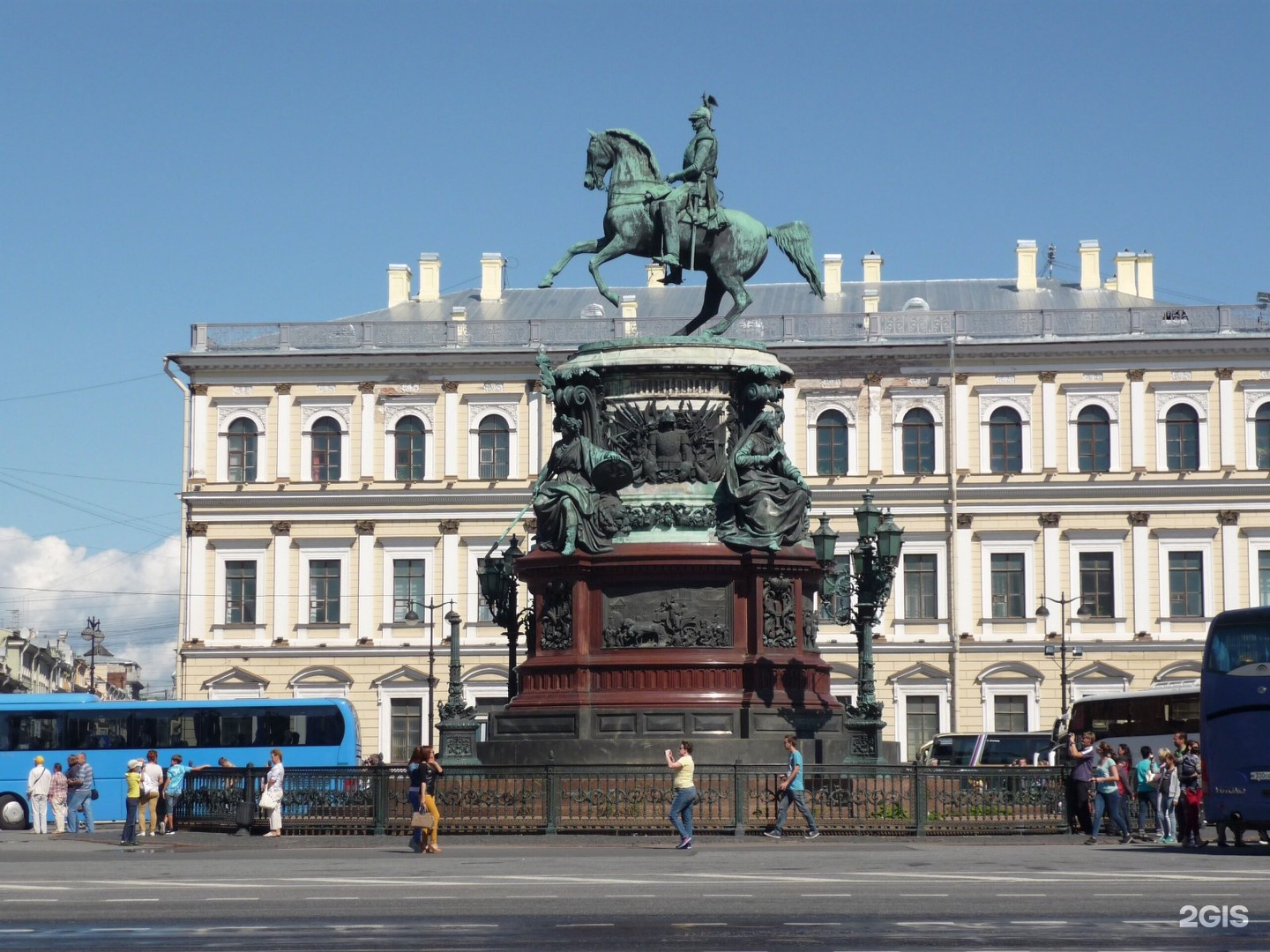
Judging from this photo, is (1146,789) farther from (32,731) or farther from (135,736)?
(32,731)

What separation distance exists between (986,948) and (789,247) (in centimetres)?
1845

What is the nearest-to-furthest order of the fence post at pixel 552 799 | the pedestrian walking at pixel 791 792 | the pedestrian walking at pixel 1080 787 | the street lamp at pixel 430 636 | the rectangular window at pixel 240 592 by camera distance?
the pedestrian walking at pixel 791 792 < the fence post at pixel 552 799 < the pedestrian walking at pixel 1080 787 < the street lamp at pixel 430 636 < the rectangular window at pixel 240 592

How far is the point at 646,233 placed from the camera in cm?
3003

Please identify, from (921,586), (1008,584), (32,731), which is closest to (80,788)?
(32,731)

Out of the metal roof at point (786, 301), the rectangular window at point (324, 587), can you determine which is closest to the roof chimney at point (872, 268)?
the metal roof at point (786, 301)

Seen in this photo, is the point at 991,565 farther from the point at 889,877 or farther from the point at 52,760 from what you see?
the point at 889,877


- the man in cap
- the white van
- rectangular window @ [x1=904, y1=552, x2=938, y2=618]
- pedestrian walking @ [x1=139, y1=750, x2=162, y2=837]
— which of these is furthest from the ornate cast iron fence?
rectangular window @ [x1=904, y1=552, x2=938, y2=618]

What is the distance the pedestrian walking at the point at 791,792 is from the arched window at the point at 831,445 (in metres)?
47.8

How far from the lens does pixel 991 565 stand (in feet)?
239

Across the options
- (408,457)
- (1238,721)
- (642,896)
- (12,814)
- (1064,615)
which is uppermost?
(408,457)

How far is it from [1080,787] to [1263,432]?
46710mm

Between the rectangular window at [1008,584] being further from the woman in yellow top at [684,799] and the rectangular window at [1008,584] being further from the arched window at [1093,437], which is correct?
the woman in yellow top at [684,799]

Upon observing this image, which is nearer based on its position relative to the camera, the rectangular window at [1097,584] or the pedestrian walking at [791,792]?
the pedestrian walking at [791,792]

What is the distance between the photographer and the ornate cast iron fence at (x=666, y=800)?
85.7ft
